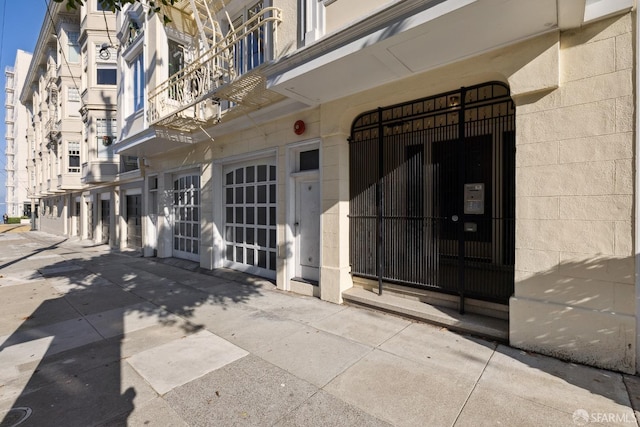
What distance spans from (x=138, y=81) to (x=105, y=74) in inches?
277

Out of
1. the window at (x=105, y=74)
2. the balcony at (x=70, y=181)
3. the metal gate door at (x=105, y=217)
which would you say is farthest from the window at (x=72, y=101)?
the metal gate door at (x=105, y=217)

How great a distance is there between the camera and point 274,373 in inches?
123

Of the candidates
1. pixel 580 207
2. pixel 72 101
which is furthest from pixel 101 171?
pixel 580 207

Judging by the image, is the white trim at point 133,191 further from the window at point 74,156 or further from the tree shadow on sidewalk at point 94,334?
the window at point 74,156

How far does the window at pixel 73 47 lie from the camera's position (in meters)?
17.7

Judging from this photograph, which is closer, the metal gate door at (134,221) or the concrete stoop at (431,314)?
the concrete stoop at (431,314)

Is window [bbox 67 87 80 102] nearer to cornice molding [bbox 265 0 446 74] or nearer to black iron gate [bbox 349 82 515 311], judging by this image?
cornice molding [bbox 265 0 446 74]

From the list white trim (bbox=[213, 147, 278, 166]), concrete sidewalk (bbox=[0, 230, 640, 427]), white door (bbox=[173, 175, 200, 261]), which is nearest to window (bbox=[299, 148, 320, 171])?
white trim (bbox=[213, 147, 278, 166])

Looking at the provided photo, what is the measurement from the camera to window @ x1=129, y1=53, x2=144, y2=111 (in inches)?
383

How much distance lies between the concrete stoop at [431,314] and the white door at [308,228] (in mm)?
1074

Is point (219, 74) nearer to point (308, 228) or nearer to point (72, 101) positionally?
point (308, 228)

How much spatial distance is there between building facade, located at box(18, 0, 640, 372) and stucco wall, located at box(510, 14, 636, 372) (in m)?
0.01

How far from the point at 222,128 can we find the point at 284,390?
633 cm

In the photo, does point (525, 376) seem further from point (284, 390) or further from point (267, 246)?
point (267, 246)
